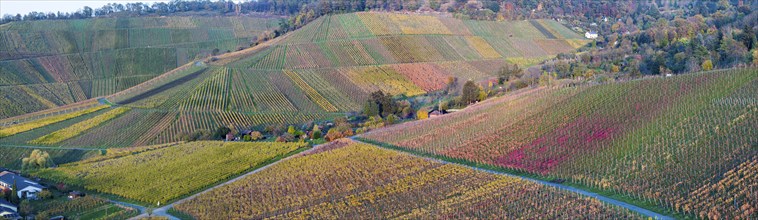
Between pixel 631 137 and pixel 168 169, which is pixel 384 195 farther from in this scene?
pixel 168 169

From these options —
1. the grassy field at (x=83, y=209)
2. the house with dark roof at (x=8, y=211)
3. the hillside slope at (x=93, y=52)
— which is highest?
the house with dark roof at (x=8, y=211)

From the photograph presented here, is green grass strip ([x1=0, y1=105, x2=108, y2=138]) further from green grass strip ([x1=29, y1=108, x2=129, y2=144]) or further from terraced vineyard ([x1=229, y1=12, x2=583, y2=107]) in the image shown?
terraced vineyard ([x1=229, y1=12, x2=583, y2=107])

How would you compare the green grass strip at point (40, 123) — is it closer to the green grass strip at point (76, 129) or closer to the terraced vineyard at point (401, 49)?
the green grass strip at point (76, 129)

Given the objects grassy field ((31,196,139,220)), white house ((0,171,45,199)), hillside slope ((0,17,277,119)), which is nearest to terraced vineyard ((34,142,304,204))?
grassy field ((31,196,139,220))

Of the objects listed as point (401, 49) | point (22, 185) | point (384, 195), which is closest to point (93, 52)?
point (401, 49)

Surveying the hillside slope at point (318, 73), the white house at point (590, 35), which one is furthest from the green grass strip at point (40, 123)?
the white house at point (590, 35)

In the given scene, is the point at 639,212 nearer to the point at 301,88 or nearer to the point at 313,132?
the point at 313,132
